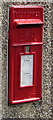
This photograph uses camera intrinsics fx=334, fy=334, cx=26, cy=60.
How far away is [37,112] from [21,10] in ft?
3.29

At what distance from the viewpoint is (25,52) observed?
3.02m

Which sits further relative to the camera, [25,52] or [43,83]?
[43,83]

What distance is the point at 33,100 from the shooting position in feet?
10.4

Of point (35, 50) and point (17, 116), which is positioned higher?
point (35, 50)

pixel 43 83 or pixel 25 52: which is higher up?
pixel 25 52

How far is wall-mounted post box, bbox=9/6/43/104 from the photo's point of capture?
9.72 ft

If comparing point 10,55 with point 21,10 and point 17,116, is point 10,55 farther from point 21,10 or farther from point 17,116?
point 17,116

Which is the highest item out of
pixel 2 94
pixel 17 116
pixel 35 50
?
pixel 35 50

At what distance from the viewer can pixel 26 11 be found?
299 cm

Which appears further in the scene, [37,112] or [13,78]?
[37,112]

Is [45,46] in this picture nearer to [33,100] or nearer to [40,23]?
[40,23]

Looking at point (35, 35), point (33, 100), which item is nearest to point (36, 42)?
point (35, 35)

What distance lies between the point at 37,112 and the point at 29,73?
1.40ft

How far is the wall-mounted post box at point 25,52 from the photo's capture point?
9.72 feet
